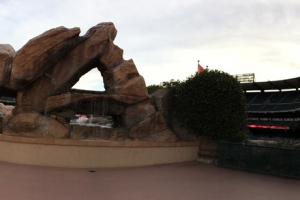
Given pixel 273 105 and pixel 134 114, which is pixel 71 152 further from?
pixel 273 105

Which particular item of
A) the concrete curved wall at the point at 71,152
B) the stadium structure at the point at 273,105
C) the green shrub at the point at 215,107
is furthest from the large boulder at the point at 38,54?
the stadium structure at the point at 273,105

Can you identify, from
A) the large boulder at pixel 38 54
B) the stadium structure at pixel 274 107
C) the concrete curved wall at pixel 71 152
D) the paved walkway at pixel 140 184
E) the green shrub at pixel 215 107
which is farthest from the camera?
the stadium structure at pixel 274 107

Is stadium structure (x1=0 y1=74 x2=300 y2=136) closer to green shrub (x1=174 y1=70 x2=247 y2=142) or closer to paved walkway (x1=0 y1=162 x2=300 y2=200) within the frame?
green shrub (x1=174 y1=70 x2=247 y2=142)

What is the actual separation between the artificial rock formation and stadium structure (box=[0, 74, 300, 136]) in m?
21.7

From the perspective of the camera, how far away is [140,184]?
31.8 ft

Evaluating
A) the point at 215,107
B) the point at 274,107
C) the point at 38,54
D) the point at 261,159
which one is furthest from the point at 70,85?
the point at 274,107

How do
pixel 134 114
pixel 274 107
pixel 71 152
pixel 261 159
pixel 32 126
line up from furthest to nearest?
pixel 274 107 → pixel 134 114 → pixel 32 126 → pixel 261 159 → pixel 71 152

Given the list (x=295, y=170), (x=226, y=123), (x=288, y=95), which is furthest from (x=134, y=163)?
(x=288, y=95)

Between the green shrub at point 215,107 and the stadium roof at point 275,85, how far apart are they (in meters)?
23.1

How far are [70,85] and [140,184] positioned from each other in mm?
7375

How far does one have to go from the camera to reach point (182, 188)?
9391 mm

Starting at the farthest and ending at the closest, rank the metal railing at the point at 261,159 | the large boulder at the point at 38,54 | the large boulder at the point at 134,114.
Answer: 1. the large boulder at the point at 134,114
2. the large boulder at the point at 38,54
3. the metal railing at the point at 261,159

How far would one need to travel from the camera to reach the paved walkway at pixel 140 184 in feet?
26.6

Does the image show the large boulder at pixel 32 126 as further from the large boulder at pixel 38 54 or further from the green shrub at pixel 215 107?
the green shrub at pixel 215 107
